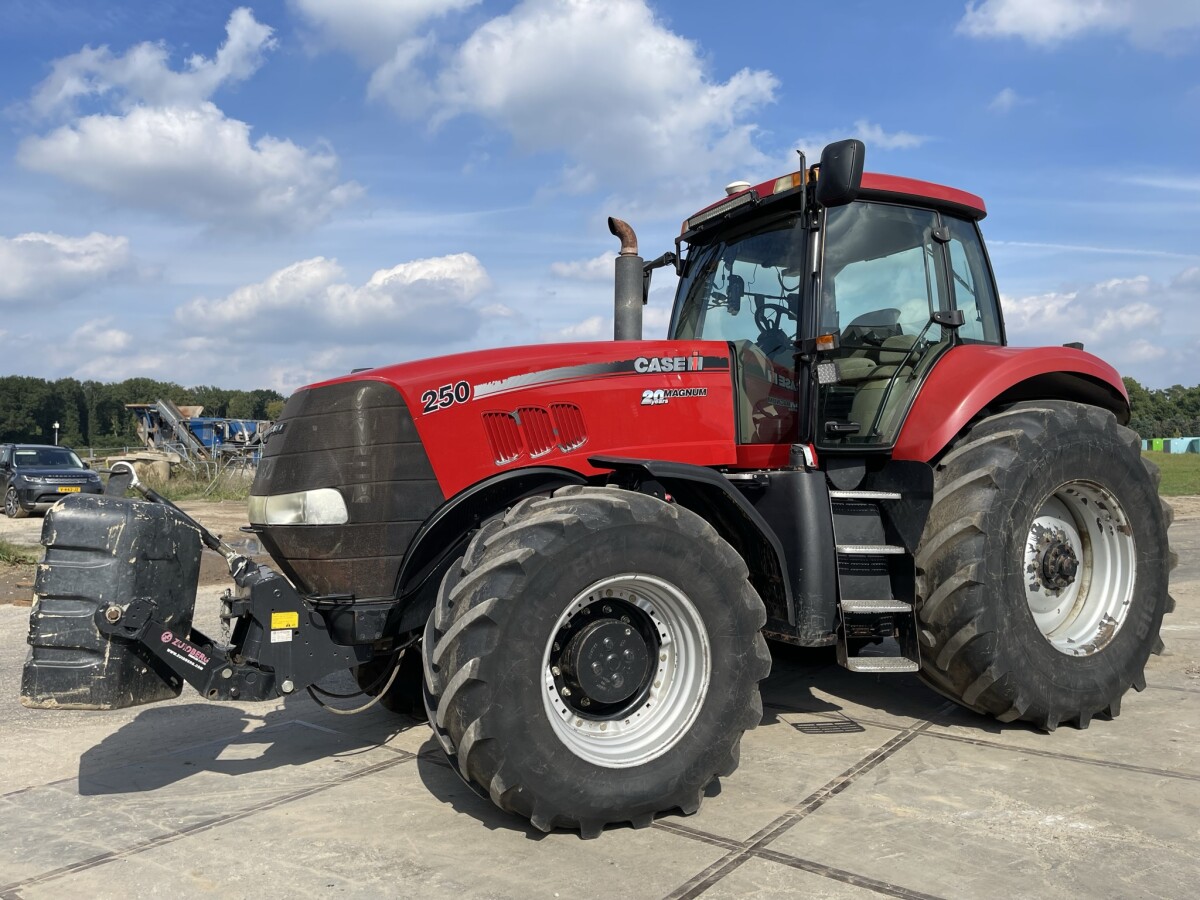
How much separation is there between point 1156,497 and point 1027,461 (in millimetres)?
1152

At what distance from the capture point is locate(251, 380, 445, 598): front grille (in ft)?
12.4

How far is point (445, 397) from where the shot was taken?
391 centimetres

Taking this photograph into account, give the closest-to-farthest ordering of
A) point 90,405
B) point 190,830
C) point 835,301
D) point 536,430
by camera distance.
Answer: point 190,830
point 536,430
point 835,301
point 90,405

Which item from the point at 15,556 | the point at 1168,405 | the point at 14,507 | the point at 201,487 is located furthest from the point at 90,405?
the point at 1168,405

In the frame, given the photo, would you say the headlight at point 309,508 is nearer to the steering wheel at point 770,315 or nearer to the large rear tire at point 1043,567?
the steering wheel at point 770,315

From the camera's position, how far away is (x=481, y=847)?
340cm

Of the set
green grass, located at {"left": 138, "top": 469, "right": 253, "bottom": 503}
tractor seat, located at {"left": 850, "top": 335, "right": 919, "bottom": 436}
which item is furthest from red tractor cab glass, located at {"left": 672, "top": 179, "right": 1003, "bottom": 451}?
green grass, located at {"left": 138, "top": 469, "right": 253, "bottom": 503}

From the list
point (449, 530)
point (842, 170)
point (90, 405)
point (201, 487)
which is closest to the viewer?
point (449, 530)

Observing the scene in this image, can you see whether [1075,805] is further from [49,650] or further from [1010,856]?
[49,650]

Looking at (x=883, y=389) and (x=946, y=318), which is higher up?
(x=946, y=318)

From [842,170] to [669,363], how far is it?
115 cm

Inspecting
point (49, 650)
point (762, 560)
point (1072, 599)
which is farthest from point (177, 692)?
point (1072, 599)

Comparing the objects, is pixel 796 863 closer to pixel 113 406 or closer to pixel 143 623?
pixel 143 623

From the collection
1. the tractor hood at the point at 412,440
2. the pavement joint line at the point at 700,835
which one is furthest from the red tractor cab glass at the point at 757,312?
the pavement joint line at the point at 700,835
